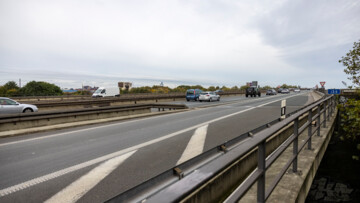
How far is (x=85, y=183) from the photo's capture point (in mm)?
4148

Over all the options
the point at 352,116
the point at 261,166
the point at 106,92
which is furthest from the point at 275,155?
the point at 106,92

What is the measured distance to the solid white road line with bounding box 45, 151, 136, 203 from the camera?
11.8ft

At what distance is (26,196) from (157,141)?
4.11 m

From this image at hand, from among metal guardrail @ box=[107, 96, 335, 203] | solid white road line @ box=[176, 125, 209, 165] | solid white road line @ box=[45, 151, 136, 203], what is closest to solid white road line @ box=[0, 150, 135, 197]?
solid white road line @ box=[45, 151, 136, 203]

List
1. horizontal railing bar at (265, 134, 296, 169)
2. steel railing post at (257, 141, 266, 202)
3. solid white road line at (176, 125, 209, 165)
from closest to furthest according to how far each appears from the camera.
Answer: steel railing post at (257, 141, 266, 202) < horizontal railing bar at (265, 134, 296, 169) < solid white road line at (176, 125, 209, 165)

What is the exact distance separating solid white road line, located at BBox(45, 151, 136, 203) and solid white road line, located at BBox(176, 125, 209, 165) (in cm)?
151

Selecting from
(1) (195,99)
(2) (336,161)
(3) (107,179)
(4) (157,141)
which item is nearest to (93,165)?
(3) (107,179)

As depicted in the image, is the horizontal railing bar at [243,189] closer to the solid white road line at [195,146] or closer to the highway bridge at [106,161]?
the highway bridge at [106,161]

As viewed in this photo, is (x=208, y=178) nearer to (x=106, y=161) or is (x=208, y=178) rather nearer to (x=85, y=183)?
(x=85, y=183)

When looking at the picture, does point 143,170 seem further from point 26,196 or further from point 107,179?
point 26,196

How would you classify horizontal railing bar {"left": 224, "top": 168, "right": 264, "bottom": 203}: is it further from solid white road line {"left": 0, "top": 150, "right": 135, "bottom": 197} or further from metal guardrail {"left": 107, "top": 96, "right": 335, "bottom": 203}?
solid white road line {"left": 0, "top": 150, "right": 135, "bottom": 197}

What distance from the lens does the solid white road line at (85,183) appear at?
359 centimetres

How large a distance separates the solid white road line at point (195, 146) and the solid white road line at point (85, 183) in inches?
59.5

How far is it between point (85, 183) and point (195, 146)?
3404 millimetres
